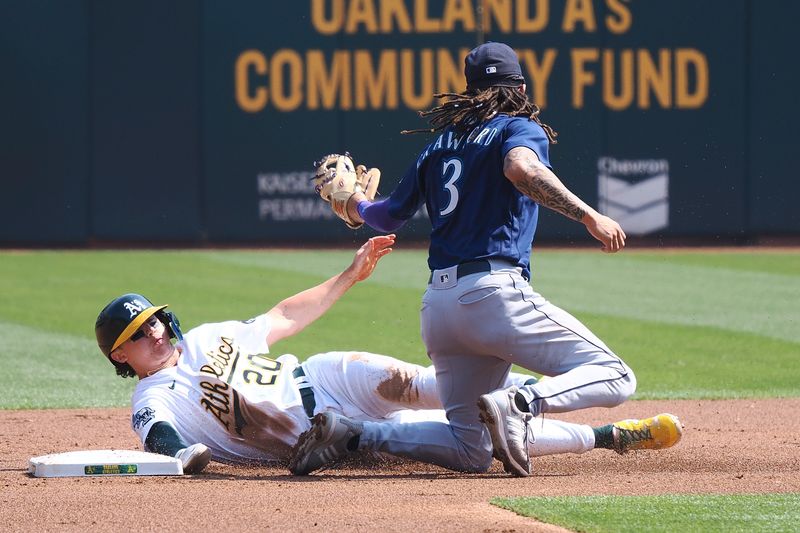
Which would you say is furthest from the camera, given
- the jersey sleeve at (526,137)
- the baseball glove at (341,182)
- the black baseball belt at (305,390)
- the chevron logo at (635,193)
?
the chevron logo at (635,193)

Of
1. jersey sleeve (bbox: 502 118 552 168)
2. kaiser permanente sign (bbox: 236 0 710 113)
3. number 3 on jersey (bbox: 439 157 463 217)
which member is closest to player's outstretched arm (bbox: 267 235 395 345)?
number 3 on jersey (bbox: 439 157 463 217)

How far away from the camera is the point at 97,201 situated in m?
17.3

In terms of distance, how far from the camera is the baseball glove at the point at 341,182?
19.4ft

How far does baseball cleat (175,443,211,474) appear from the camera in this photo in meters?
5.17

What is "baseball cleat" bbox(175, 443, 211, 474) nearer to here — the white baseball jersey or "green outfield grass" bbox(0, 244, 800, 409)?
the white baseball jersey

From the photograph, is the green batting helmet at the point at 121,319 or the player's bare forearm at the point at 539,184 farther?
the green batting helmet at the point at 121,319

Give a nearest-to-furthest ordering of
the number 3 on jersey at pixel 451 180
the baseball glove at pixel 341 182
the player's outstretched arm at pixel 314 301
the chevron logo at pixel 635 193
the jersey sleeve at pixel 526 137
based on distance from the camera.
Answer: the jersey sleeve at pixel 526 137 → the number 3 on jersey at pixel 451 180 → the player's outstretched arm at pixel 314 301 → the baseball glove at pixel 341 182 → the chevron logo at pixel 635 193

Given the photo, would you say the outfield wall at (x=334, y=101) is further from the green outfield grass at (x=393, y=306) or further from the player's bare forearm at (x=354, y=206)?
the player's bare forearm at (x=354, y=206)

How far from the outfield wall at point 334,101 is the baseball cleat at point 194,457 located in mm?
12079

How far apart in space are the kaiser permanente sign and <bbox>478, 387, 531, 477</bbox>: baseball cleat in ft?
41.3

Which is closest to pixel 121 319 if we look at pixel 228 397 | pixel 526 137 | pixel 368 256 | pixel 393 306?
pixel 228 397

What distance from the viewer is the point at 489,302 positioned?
195 inches

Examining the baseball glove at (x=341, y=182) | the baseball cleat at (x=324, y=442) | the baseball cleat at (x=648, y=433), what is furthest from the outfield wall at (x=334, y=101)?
the baseball cleat at (x=324, y=442)

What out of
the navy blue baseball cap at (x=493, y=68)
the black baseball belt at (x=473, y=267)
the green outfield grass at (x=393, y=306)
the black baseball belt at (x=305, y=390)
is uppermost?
the navy blue baseball cap at (x=493, y=68)
